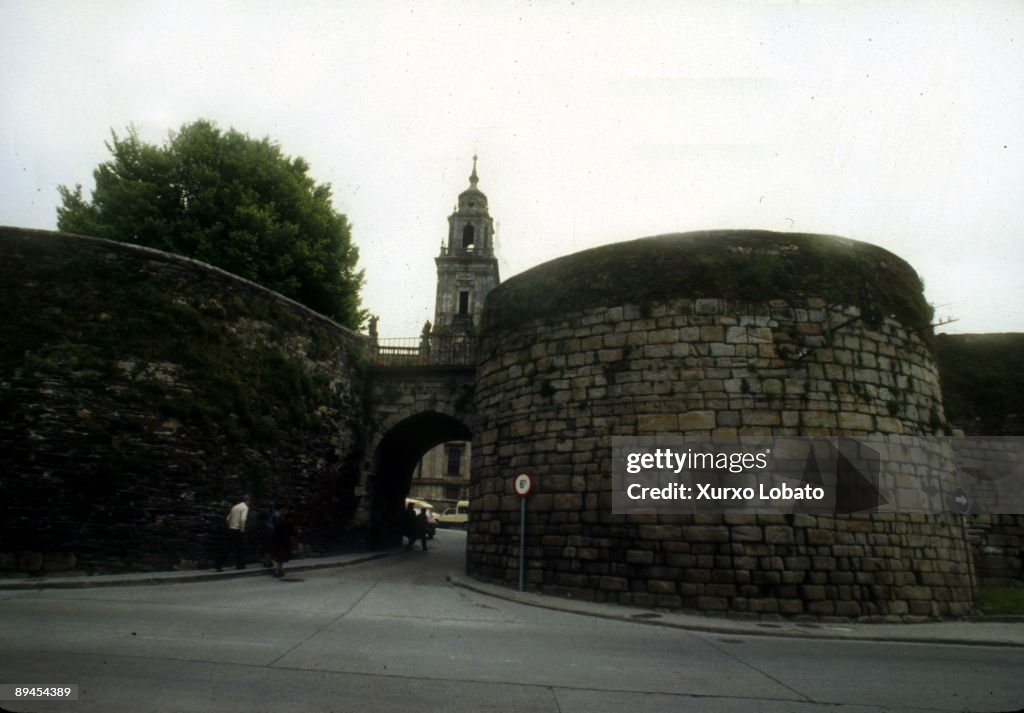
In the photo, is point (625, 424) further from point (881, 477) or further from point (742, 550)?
point (881, 477)

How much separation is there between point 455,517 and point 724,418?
3561 cm

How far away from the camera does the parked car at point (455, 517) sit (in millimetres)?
40075

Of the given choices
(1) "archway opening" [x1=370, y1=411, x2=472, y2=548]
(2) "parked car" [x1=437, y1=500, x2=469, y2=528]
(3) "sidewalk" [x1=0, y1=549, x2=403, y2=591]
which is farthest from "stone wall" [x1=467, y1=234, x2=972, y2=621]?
(2) "parked car" [x1=437, y1=500, x2=469, y2=528]

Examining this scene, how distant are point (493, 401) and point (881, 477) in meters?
6.94

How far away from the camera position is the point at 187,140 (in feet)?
71.4

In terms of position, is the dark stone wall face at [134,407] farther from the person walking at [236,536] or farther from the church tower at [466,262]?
the church tower at [466,262]

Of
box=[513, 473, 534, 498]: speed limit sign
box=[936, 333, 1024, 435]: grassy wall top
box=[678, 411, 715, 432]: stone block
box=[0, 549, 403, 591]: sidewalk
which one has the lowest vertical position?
box=[0, 549, 403, 591]: sidewalk

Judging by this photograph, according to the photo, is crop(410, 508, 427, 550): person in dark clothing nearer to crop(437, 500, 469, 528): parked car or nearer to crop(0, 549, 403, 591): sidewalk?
crop(0, 549, 403, 591): sidewalk

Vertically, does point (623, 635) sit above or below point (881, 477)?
below

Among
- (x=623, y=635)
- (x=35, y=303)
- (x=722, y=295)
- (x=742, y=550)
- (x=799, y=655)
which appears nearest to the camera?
(x=799, y=655)

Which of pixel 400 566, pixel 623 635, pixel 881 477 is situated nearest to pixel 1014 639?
pixel 881 477

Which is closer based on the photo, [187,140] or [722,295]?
[722,295]

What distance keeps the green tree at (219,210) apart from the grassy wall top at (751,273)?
13453 millimetres

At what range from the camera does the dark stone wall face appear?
35.8ft
